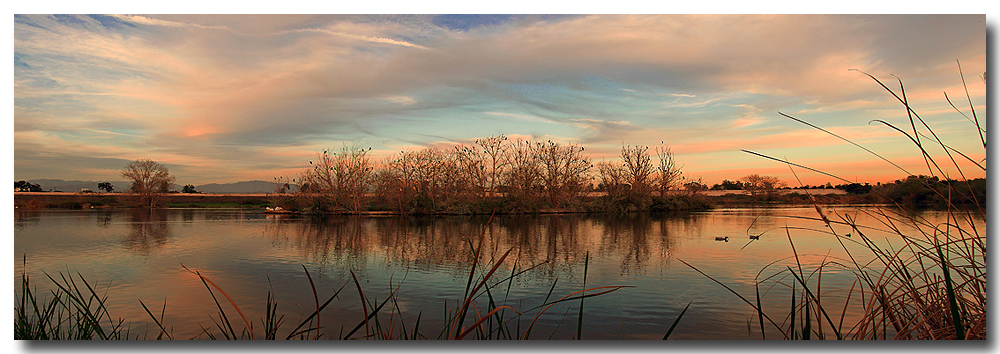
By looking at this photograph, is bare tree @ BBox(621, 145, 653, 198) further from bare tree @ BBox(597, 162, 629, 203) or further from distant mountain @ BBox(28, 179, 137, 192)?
distant mountain @ BBox(28, 179, 137, 192)

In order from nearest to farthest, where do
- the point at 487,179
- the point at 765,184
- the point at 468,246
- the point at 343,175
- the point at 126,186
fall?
the point at 126,186 → the point at 468,246 → the point at 765,184 → the point at 343,175 → the point at 487,179

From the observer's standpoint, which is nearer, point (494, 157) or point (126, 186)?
point (126, 186)

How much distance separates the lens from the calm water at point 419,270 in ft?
18.0

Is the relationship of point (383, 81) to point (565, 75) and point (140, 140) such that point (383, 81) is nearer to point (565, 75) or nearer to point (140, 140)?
point (565, 75)

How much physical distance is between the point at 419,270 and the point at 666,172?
77.8ft

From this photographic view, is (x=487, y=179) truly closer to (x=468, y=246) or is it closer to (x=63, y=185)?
(x=468, y=246)

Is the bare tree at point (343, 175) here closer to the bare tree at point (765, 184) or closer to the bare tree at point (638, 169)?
the bare tree at point (765, 184)

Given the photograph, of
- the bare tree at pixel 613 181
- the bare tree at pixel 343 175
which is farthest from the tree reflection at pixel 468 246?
the bare tree at pixel 613 181

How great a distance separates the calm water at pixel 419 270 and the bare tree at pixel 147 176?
123 centimetres

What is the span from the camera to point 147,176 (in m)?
8.68

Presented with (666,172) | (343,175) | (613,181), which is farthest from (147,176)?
(666,172)

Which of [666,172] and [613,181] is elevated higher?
[666,172]

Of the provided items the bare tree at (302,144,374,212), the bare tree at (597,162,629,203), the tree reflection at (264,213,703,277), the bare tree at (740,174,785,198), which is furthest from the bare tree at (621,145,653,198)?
the bare tree at (302,144,374,212)

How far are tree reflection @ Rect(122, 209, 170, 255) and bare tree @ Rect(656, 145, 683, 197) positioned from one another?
23.3m
